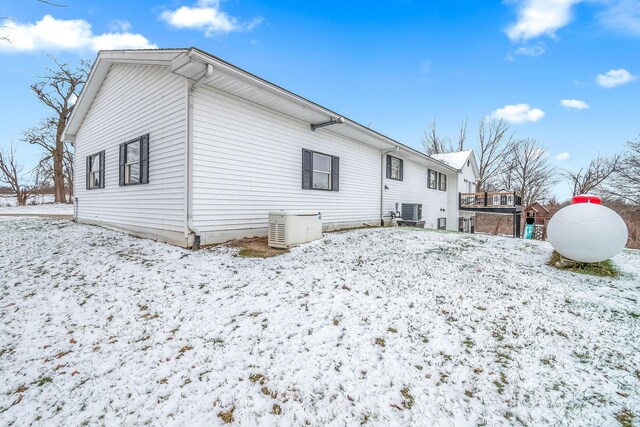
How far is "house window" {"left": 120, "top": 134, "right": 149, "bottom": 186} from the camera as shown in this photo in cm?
716

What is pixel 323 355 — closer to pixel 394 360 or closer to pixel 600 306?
pixel 394 360

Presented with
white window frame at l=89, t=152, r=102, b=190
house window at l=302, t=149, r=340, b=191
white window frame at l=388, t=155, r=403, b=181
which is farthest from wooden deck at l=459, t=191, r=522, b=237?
white window frame at l=89, t=152, r=102, b=190

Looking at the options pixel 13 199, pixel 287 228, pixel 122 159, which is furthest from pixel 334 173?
pixel 13 199

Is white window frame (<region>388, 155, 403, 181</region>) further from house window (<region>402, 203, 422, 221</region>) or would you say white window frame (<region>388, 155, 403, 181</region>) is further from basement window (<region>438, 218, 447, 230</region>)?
basement window (<region>438, 218, 447, 230</region>)

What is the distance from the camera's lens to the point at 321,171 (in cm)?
934

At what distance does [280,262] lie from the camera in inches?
208

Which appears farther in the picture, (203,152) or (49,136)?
(49,136)

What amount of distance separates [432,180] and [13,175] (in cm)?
2968

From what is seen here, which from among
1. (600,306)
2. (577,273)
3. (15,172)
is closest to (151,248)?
(600,306)

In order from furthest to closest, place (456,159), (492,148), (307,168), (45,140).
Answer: (492,148) < (456,159) < (45,140) < (307,168)

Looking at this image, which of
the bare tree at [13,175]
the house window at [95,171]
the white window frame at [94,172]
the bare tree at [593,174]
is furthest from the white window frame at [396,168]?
the bare tree at [13,175]

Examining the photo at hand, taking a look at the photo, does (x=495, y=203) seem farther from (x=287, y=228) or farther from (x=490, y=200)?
(x=287, y=228)

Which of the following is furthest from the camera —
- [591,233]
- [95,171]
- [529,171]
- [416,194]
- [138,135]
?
[529,171]

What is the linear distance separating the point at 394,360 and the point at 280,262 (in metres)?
3.06
